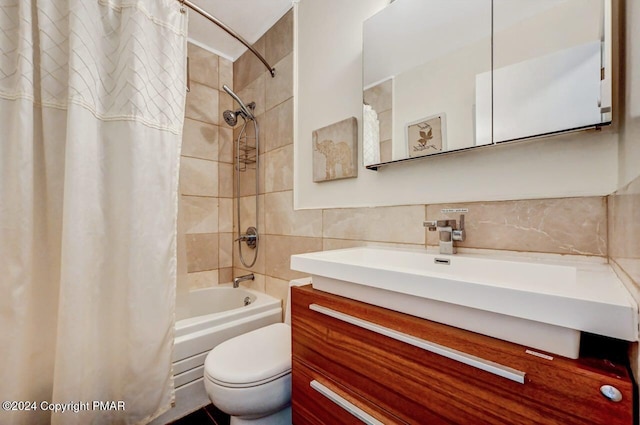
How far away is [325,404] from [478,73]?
48.5 inches

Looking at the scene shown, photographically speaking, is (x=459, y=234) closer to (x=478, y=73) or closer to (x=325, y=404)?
(x=478, y=73)

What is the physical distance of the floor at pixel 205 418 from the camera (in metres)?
1.36

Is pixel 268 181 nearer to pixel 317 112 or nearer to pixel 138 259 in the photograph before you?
pixel 317 112

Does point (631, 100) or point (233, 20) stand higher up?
point (233, 20)

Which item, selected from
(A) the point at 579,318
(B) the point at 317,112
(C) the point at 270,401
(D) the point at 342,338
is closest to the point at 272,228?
(B) the point at 317,112

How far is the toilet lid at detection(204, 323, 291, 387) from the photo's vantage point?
99 cm

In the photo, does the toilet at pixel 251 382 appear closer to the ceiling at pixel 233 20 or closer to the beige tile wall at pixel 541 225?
the beige tile wall at pixel 541 225

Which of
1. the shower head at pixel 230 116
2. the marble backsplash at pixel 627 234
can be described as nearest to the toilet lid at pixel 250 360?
the marble backsplash at pixel 627 234

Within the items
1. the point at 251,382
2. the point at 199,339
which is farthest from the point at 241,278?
the point at 251,382

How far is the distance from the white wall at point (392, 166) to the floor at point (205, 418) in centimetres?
124

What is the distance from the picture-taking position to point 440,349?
56 centimetres

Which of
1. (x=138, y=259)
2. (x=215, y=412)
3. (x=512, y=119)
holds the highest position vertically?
(x=512, y=119)

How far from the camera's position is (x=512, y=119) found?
2.73ft

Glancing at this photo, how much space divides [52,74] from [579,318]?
64.3 inches
